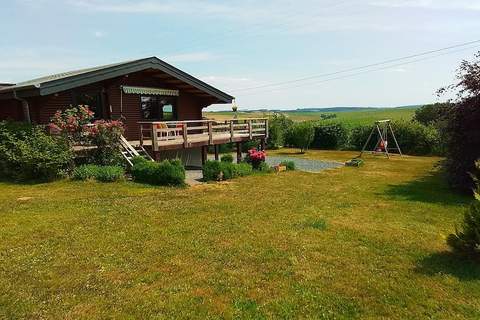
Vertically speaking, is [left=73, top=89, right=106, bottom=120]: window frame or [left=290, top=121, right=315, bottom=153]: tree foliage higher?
[left=73, top=89, right=106, bottom=120]: window frame

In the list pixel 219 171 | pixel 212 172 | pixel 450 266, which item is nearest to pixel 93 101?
pixel 212 172

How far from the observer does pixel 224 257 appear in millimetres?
6160

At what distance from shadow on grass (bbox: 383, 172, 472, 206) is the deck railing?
7.81m

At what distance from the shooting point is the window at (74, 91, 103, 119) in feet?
52.6

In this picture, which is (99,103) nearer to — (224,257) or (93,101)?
(93,101)

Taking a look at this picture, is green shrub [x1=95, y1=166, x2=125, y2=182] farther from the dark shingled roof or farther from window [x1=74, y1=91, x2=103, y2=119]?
window [x1=74, y1=91, x2=103, y2=119]

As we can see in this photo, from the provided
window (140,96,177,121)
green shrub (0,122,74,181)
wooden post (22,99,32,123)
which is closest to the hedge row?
window (140,96,177,121)

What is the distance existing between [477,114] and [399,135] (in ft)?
57.0

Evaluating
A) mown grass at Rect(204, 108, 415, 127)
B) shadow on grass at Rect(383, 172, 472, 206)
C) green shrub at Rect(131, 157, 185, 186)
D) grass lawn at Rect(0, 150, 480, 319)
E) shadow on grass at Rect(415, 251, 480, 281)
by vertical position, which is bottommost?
shadow on grass at Rect(383, 172, 472, 206)

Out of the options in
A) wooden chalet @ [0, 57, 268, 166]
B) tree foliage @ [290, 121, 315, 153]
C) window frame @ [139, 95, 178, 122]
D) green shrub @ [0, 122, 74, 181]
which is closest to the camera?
green shrub @ [0, 122, 74, 181]

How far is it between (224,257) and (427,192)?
8.91m

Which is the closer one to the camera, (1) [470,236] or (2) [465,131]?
(1) [470,236]

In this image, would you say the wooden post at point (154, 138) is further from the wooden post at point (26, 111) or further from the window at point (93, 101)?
the wooden post at point (26, 111)

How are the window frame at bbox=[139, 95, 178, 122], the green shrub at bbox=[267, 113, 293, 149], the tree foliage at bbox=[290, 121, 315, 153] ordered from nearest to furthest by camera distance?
1. the window frame at bbox=[139, 95, 178, 122]
2. the tree foliage at bbox=[290, 121, 315, 153]
3. the green shrub at bbox=[267, 113, 293, 149]
